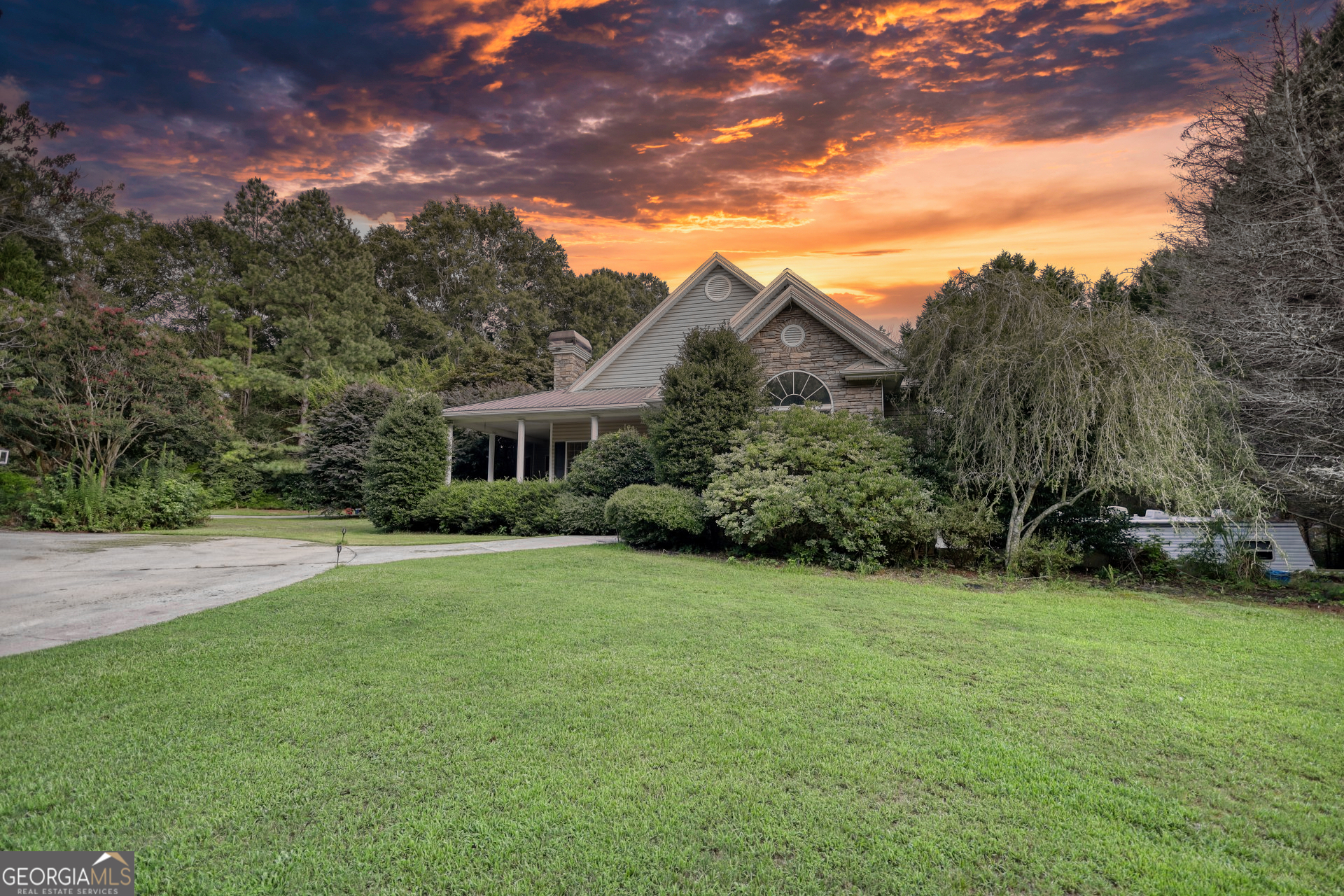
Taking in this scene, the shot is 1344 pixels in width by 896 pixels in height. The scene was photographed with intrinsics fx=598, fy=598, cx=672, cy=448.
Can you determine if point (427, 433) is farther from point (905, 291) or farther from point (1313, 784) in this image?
point (1313, 784)

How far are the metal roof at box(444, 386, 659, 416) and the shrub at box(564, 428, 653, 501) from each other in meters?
1.69

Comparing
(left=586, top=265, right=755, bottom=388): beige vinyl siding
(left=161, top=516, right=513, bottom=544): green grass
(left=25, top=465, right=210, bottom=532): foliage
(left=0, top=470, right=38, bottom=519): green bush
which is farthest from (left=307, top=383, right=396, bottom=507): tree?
(left=586, top=265, right=755, bottom=388): beige vinyl siding

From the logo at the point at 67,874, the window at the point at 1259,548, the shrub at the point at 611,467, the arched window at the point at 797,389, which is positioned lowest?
the logo at the point at 67,874

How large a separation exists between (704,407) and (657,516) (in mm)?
2315

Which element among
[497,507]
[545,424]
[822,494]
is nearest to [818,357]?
[822,494]

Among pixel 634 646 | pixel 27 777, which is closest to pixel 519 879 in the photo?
pixel 27 777

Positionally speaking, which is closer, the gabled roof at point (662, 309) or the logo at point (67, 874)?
the logo at point (67, 874)

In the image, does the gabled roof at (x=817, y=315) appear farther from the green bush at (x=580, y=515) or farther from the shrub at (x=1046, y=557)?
the green bush at (x=580, y=515)

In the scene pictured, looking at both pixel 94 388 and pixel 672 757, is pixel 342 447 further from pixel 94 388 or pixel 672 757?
pixel 672 757

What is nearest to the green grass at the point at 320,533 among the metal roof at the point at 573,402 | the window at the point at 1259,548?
the metal roof at the point at 573,402

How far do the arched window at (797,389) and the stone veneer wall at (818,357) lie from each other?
A: 118 mm

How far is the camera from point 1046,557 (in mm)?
8625

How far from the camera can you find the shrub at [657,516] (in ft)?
34.2

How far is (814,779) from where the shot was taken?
265 cm
